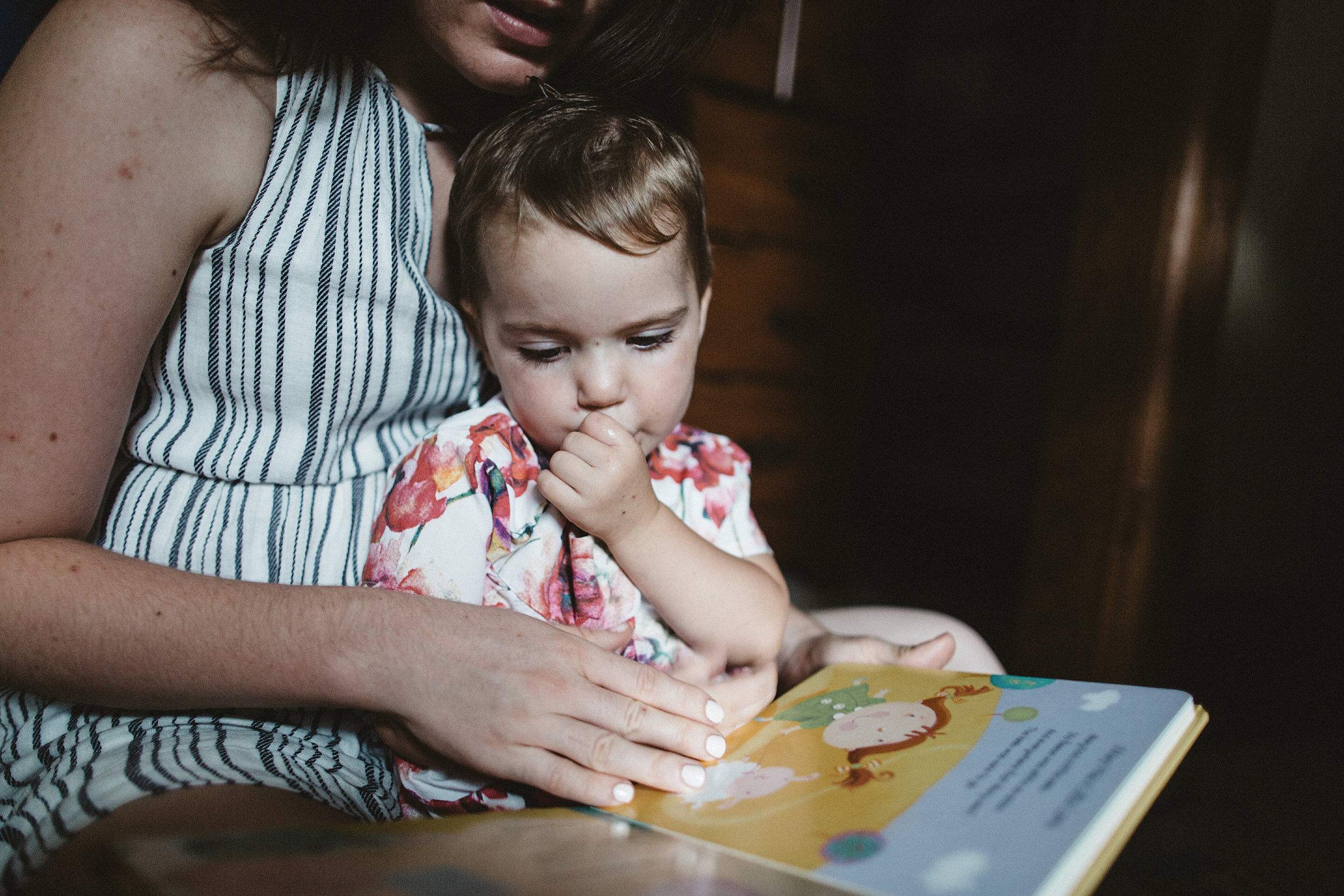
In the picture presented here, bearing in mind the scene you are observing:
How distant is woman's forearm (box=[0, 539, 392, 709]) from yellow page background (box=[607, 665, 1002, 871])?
23 centimetres

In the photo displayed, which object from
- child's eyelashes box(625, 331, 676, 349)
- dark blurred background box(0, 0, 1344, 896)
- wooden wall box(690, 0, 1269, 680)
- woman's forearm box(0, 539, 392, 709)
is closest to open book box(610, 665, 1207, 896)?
woman's forearm box(0, 539, 392, 709)

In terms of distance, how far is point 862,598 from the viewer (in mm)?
2191

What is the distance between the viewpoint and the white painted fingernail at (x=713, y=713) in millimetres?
612

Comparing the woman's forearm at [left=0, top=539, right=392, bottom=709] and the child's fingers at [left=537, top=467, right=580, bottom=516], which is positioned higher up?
the child's fingers at [left=537, top=467, right=580, bottom=516]

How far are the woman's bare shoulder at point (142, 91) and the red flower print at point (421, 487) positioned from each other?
0.81ft

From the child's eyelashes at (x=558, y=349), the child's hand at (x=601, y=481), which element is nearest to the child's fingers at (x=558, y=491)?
the child's hand at (x=601, y=481)

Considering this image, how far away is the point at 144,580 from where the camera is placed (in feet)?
1.97

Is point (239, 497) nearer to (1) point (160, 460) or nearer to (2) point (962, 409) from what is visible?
(1) point (160, 460)

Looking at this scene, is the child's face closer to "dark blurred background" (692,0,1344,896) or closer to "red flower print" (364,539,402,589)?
"red flower print" (364,539,402,589)

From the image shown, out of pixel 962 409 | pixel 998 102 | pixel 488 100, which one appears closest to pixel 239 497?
pixel 488 100

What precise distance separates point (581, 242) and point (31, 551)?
47 centimetres

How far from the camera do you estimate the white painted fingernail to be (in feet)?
2.01

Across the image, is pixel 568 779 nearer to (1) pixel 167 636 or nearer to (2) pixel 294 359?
(1) pixel 167 636

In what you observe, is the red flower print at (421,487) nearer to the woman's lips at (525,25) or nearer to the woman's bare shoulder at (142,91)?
the woman's bare shoulder at (142,91)
